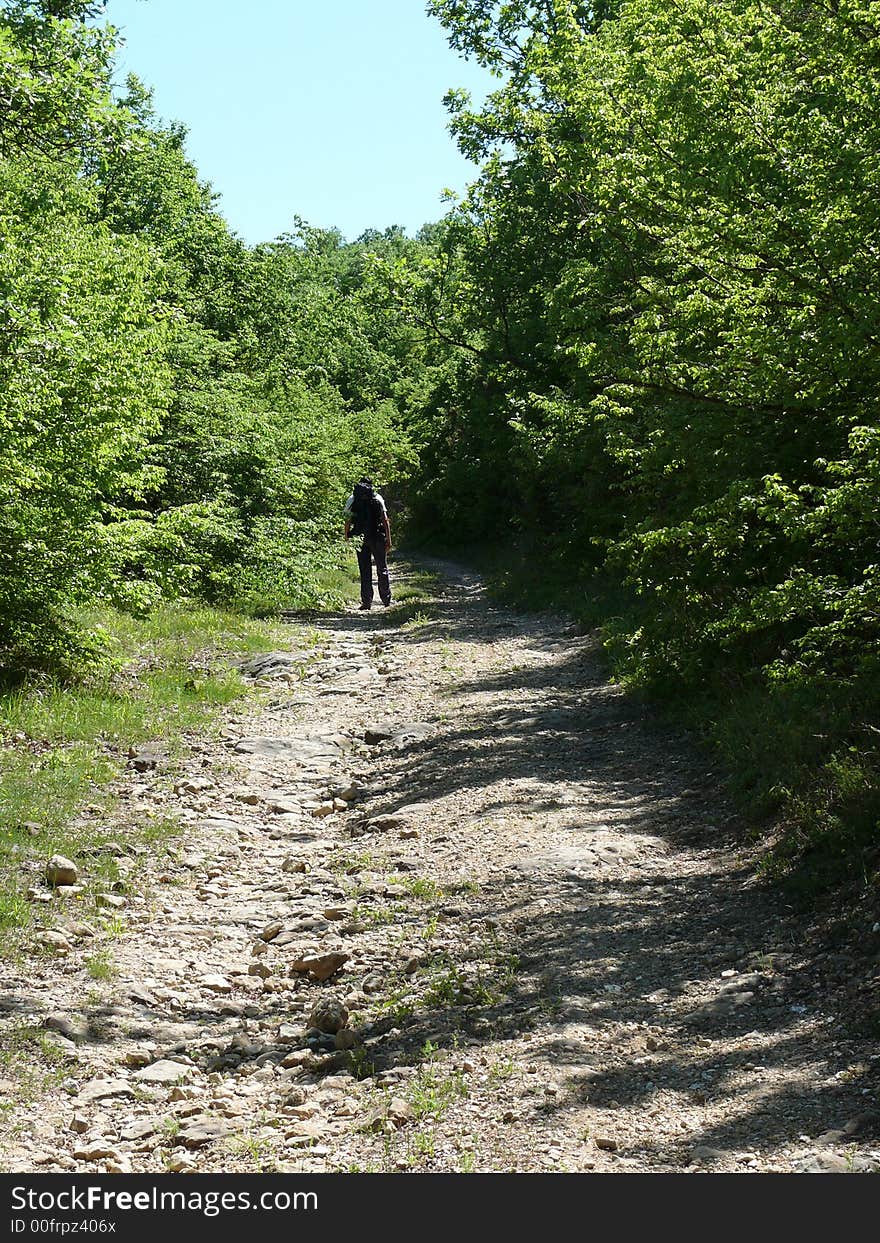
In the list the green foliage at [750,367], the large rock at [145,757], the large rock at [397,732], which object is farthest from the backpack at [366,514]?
the large rock at [145,757]

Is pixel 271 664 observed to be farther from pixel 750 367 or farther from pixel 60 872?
pixel 750 367

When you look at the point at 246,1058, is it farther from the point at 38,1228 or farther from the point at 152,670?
the point at 152,670

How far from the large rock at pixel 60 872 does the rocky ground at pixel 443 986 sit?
0.71ft

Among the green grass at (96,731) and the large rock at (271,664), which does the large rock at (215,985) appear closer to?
the green grass at (96,731)

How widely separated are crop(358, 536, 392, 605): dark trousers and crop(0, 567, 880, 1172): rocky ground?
9460 mm

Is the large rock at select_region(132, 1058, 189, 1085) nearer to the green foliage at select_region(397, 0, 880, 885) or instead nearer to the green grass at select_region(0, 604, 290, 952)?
the green grass at select_region(0, 604, 290, 952)

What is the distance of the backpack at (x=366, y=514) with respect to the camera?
1981 cm

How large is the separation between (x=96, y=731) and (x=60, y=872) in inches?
132

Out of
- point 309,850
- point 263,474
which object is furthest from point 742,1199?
point 263,474

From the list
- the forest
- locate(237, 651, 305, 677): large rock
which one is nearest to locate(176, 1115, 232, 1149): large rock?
the forest

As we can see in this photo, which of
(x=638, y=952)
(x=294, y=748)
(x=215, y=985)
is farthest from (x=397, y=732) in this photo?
(x=638, y=952)

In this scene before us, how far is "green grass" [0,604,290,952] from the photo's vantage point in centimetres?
800

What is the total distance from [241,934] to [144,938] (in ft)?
1.98

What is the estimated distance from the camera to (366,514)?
782 inches
